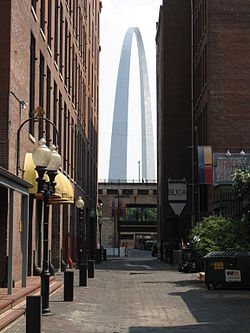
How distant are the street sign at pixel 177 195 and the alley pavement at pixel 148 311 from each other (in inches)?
1390

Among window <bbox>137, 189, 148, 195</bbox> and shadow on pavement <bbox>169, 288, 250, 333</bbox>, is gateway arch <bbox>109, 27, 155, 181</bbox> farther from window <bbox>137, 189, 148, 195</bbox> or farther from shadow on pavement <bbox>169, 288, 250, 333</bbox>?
shadow on pavement <bbox>169, 288, 250, 333</bbox>

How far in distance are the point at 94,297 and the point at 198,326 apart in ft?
23.2

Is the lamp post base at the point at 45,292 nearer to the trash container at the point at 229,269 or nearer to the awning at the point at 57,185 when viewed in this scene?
the awning at the point at 57,185

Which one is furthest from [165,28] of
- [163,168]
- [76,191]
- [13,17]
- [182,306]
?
[182,306]

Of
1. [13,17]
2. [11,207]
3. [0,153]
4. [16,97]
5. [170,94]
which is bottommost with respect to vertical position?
[11,207]

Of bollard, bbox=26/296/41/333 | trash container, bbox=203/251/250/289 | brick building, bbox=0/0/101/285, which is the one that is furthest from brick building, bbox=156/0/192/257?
bollard, bbox=26/296/41/333

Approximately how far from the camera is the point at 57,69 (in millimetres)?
33969

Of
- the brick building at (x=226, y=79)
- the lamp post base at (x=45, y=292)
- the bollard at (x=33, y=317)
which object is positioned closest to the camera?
the bollard at (x=33, y=317)

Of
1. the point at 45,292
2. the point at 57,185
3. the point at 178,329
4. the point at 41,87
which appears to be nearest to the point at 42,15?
the point at 41,87

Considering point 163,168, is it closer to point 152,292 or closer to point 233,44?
point 233,44

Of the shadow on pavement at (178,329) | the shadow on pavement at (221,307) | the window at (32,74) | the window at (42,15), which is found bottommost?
the shadow on pavement at (178,329)

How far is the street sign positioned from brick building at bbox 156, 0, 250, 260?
3.21 ft

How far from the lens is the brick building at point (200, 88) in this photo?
50844 millimetres

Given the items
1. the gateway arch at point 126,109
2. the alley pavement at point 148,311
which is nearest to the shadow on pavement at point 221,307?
the alley pavement at point 148,311
